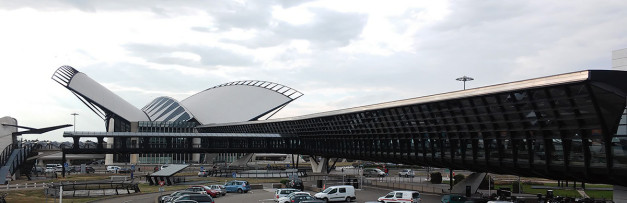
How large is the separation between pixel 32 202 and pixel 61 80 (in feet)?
246

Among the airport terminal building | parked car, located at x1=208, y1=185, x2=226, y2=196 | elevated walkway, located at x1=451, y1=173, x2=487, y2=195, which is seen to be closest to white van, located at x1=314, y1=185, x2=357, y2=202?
parked car, located at x1=208, y1=185, x2=226, y2=196

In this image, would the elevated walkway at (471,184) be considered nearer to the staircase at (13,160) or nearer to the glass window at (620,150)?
the glass window at (620,150)

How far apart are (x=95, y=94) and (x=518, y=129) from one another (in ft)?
336

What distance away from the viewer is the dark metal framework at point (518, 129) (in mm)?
32031

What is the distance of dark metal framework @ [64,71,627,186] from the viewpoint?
32.0 m

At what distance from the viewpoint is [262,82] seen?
149375 mm

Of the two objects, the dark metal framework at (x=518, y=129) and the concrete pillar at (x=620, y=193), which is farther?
the concrete pillar at (x=620, y=193)

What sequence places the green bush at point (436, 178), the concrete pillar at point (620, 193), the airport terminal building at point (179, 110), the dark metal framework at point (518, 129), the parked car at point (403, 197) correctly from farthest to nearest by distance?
1. the airport terminal building at point (179, 110)
2. the green bush at point (436, 178)
3. the parked car at point (403, 197)
4. the concrete pillar at point (620, 193)
5. the dark metal framework at point (518, 129)

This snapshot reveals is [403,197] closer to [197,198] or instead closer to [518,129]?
[518,129]

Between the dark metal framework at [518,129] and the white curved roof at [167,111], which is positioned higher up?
the white curved roof at [167,111]

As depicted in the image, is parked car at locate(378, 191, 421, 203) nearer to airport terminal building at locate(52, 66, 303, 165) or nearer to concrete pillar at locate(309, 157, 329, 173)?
concrete pillar at locate(309, 157, 329, 173)

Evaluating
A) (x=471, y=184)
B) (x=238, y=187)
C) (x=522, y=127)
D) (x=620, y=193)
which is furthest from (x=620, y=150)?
(x=238, y=187)

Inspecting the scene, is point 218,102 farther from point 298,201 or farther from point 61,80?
point 298,201

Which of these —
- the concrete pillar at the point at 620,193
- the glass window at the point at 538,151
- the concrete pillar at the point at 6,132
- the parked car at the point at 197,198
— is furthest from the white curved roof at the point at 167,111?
the concrete pillar at the point at 620,193
